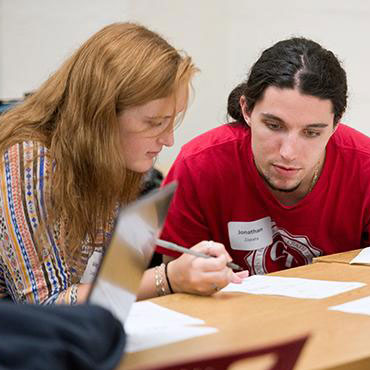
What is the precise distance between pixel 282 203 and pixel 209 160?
0.79 ft

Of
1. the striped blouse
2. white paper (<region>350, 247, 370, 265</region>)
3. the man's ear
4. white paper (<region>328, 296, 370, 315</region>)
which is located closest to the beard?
the man's ear

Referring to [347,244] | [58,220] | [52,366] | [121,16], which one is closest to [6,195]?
[58,220]

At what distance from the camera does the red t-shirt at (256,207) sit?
200cm

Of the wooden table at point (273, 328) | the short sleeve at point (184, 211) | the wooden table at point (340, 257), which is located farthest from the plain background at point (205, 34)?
the wooden table at point (273, 328)

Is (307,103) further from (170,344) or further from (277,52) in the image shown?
(170,344)

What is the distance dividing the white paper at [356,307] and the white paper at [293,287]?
0.08 m

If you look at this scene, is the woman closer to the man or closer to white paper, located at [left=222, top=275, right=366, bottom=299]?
A: white paper, located at [left=222, top=275, right=366, bottom=299]

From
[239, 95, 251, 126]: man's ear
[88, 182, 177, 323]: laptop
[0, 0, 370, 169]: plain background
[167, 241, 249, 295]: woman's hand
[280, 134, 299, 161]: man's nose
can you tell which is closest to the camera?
[88, 182, 177, 323]: laptop

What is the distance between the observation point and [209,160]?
2.02 metres

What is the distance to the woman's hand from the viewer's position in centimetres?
149

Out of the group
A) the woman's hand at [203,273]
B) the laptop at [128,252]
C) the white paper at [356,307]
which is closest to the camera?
the laptop at [128,252]

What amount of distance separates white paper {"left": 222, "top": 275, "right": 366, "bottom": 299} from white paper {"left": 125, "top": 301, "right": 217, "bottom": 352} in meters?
0.25

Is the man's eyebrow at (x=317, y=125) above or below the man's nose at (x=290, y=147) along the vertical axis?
above

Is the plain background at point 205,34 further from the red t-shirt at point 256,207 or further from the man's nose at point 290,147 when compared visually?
the man's nose at point 290,147
